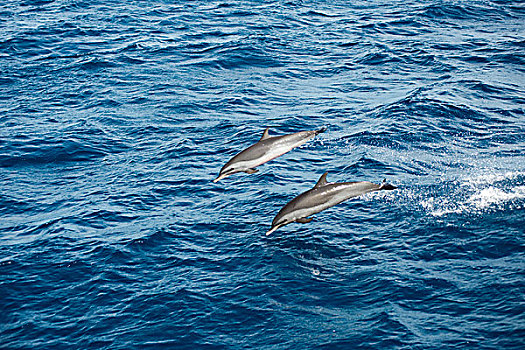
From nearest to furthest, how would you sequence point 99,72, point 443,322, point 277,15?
point 443,322, point 99,72, point 277,15

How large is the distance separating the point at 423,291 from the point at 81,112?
1474 centimetres

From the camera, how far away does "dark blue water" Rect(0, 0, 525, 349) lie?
12844mm

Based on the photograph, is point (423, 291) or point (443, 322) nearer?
point (443, 322)

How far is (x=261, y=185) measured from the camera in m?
18.5

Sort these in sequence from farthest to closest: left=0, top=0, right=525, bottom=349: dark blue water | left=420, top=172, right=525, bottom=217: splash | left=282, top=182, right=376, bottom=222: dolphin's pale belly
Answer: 1. left=420, top=172, right=525, bottom=217: splash
2. left=282, top=182, right=376, bottom=222: dolphin's pale belly
3. left=0, top=0, right=525, bottom=349: dark blue water

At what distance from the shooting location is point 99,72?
90.8ft

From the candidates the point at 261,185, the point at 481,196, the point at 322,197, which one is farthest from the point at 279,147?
the point at 481,196

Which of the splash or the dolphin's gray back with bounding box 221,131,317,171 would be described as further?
the splash

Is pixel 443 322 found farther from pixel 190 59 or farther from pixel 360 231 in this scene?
pixel 190 59

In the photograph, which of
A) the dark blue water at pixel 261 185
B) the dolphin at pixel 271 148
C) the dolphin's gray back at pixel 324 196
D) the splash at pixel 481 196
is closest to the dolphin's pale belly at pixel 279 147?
the dolphin at pixel 271 148

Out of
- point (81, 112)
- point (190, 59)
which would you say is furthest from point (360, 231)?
point (190, 59)

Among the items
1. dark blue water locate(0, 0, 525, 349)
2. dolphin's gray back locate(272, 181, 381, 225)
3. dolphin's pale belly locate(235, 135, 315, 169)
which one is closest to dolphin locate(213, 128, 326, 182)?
dolphin's pale belly locate(235, 135, 315, 169)

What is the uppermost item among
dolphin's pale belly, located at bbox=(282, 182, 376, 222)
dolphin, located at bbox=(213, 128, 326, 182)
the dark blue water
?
dolphin, located at bbox=(213, 128, 326, 182)

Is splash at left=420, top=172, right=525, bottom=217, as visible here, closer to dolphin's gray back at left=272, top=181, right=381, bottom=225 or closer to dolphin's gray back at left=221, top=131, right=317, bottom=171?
dolphin's gray back at left=272, top=181, right=381, bottom=225
